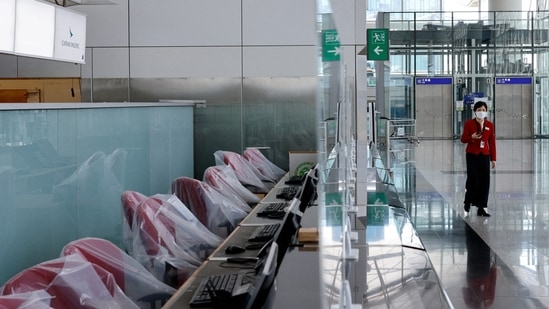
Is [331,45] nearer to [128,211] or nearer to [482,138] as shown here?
[482,138]

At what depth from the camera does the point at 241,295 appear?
2.64 meters

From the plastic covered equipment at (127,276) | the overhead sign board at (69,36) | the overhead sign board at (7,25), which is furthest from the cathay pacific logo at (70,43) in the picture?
the plastic covered equipment at (127,276)

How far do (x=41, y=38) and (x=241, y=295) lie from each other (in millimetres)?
6816

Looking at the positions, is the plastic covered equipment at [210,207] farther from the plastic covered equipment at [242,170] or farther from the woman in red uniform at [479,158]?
the woman in red uniform at [479,158]

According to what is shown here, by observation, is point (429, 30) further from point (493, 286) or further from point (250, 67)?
point (493, 286)

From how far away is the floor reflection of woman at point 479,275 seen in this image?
557 cm

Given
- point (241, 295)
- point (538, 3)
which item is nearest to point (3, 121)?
point (241, 295)

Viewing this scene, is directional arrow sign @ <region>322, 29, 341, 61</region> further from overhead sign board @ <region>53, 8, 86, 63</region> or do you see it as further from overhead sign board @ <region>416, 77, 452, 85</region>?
overhead sign board @ <region>416, 77, 452, 85</region>

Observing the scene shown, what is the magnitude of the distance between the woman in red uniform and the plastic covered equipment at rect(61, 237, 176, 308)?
709cm

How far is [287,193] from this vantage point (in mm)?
7031

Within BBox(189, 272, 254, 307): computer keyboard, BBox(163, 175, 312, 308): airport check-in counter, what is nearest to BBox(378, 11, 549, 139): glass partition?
BBox(163, 175, 312, 308): airport check-in counter

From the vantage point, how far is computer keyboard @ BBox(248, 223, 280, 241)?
457cm

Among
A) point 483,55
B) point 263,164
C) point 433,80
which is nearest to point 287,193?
point 263,164

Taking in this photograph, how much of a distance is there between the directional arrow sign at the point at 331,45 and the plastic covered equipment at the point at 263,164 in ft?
4.88
